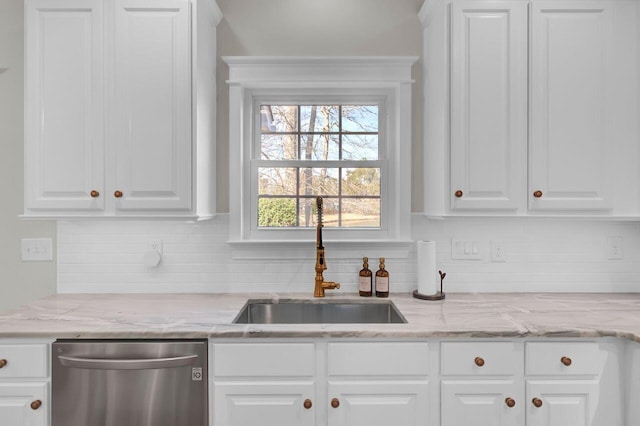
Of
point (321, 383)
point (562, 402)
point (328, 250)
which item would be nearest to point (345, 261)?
point (328, 250)

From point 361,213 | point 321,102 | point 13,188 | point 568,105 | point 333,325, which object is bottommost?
point 333,325

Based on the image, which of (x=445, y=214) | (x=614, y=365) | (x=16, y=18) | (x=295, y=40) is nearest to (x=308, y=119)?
(x=295, y=40)

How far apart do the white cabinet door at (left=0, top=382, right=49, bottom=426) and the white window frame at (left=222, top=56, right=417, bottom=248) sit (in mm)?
1083

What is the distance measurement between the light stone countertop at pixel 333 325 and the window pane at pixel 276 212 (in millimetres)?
415

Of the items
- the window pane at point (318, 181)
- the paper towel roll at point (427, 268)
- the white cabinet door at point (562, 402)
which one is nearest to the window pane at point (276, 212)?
the window pane at point (318, 181)

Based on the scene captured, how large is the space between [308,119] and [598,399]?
1.92m

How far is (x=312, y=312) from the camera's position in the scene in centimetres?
215

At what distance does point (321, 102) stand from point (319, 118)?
0.30 ft

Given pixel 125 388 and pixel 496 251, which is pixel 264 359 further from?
pixel 496 251

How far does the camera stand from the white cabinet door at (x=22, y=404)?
1564 millimetres

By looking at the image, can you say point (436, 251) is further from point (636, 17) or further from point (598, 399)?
point (636, 17)

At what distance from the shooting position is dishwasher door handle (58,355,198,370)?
5.09 ft

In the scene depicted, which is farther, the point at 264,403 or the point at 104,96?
the point at 104,96

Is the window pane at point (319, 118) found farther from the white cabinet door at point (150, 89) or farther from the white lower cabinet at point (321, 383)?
the white lower cabinet at point (321, 383)
